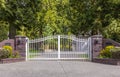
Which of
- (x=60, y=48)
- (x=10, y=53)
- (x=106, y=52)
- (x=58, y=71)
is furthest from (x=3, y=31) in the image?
(x=58, y=71)

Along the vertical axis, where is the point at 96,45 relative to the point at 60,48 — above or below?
above

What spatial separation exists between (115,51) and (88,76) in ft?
16.7

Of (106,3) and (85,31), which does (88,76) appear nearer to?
(106,3)

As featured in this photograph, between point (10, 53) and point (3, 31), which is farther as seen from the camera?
point (3, 31)

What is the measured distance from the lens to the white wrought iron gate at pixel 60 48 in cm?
1727

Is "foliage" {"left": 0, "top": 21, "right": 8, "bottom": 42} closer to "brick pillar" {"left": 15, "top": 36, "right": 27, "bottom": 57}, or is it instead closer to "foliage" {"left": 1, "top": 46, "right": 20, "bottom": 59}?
"brick pillar" {"left": 15, "top": 36, "right": 27, "bottom": 57}

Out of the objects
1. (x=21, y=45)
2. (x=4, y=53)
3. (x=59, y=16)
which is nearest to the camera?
(x=4, y=53)

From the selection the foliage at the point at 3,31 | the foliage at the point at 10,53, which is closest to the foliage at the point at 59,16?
the foliage at the point at 3,31

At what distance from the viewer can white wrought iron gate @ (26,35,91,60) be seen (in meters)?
17.3

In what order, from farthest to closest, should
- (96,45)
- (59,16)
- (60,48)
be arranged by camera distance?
(59,16) → (60,48) → (96,45)

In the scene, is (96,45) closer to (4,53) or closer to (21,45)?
(21,45)

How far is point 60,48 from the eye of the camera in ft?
58.0

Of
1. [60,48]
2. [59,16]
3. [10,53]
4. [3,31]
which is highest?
[59,16]

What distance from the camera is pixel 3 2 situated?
25031mm
